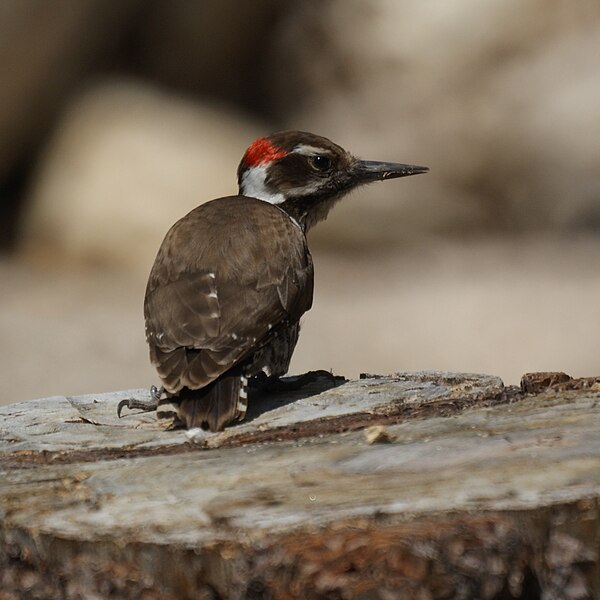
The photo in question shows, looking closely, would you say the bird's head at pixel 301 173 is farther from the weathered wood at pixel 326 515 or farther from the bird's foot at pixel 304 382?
the weathered wood at pixel 326 515

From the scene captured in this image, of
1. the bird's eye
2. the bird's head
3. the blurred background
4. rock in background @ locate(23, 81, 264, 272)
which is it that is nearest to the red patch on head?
the bird's head

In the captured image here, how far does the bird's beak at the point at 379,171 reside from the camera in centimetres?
596

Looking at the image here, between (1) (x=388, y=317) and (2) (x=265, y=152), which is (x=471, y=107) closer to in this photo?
(1) (x=388, y=317)

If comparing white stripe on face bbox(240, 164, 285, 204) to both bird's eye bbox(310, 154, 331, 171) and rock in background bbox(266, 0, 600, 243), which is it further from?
rock in background bbox(266, 0, 600, 243)

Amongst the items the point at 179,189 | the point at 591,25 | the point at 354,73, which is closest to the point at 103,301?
the point at 179,189

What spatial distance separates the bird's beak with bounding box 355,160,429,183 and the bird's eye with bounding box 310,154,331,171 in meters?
0.15

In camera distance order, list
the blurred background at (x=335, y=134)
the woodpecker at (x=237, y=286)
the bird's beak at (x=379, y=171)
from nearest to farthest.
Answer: the woodpecker at (x=237, y=286) < the bird's beak at (x=379, y=171) < the blurred background at (x=335, y=134)

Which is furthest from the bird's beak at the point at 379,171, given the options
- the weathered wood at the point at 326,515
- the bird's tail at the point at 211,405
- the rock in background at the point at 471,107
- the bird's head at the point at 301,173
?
the rock in background at the point at 471,107

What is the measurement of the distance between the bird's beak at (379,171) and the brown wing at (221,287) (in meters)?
0.70

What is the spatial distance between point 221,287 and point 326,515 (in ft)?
5.84

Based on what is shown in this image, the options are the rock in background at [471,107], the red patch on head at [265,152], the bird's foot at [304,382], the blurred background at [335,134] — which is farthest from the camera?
the rock in background at [471,107]

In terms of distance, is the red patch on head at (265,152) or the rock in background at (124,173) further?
the rock in background at (124,173)

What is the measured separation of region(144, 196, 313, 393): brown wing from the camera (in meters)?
4.39

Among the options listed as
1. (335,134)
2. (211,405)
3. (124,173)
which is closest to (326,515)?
(211,405)
